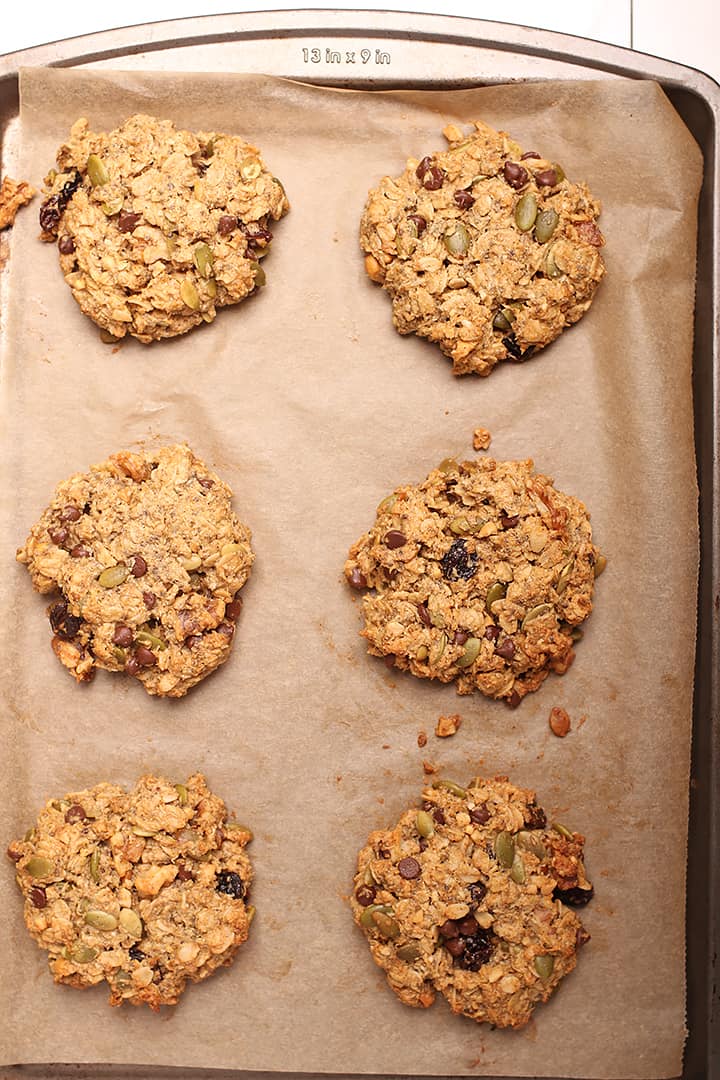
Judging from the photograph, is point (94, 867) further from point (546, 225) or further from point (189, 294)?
point (546, 225)

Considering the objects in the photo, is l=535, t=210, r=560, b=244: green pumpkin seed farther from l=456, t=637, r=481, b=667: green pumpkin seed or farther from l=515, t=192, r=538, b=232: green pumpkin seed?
l=456, t=637, r=481, b=667: green pumpkin seed

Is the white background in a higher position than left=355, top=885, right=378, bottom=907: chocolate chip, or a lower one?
higher

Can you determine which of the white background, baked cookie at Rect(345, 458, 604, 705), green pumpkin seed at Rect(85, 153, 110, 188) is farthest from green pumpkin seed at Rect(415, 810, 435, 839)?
the white background

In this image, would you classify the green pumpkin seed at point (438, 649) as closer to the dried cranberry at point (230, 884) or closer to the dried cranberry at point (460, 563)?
the dried cranberry at point (460, 563)

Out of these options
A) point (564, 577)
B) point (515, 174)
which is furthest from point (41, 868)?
point (515, 174)

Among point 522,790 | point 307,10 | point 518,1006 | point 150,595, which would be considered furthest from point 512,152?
point 518,1006
